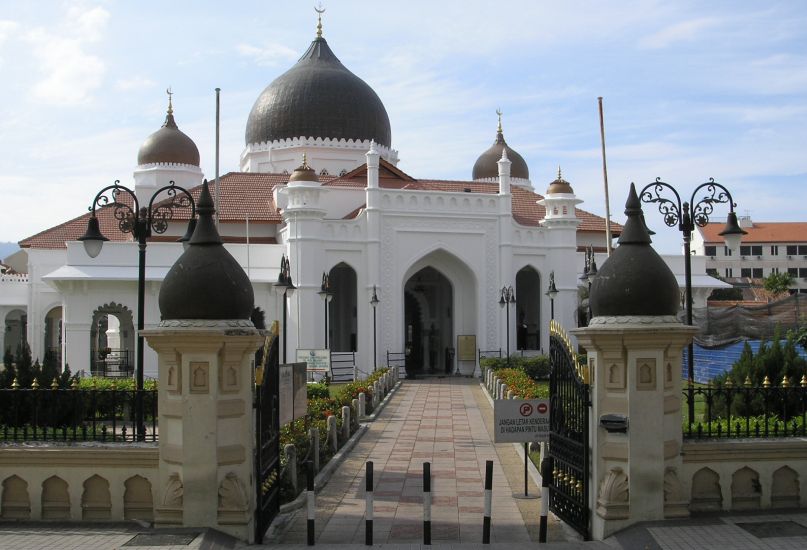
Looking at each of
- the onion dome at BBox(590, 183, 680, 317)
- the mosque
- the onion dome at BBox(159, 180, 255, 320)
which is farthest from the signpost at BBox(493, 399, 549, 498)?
the mosque

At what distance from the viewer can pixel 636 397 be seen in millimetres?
8672

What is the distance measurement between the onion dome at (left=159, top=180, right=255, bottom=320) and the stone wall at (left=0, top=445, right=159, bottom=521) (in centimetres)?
144

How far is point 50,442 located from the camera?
9109 mm

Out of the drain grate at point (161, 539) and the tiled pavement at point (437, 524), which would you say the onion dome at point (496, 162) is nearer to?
the tiled pavement at point (437, 524)

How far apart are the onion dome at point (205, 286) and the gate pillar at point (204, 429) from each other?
129 millimetres

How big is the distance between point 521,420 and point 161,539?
4.45 m

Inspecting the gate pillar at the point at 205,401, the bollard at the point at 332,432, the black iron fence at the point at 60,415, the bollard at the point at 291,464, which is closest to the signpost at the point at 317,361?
the bollard at the point at 332,432

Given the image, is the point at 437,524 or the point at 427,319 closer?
the point at 437,524

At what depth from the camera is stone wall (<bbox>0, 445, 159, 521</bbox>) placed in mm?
8805

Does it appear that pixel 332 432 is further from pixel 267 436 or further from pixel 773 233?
pixel 773 233

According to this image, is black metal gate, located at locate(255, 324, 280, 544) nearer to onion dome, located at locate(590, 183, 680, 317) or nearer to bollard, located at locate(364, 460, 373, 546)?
bollard, located at locate(364, 460, 373, 546)

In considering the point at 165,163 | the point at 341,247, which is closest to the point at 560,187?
the point at 341,247

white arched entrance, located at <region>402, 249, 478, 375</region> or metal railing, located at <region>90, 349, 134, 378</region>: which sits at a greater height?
white arched entrance, located at <region>402, 249, 478, 375</region>

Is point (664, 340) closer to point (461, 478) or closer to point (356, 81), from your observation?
point (461, 478)
